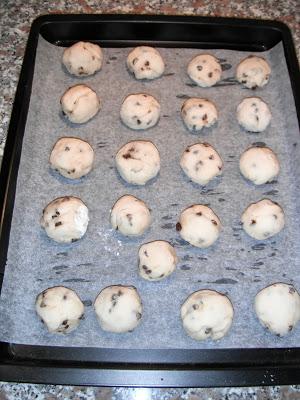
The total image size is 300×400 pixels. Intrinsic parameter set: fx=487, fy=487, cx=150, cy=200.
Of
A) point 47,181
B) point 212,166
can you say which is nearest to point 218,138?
point 212,166

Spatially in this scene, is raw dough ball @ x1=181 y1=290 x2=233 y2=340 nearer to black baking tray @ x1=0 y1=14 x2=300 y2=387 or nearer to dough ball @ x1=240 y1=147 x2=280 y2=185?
black baking tray @ x1=0 y1=14 x2=300 y2=387

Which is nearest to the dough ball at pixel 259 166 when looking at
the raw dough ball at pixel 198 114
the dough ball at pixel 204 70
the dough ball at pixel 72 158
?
the raw dough ball at pixel 198 114

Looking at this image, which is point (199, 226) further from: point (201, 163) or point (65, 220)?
point (65, 220)

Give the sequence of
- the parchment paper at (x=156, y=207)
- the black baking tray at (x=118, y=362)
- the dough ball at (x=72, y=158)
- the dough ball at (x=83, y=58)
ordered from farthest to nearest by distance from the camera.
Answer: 1. the dough ball at (x=83, y=58)
2. the dough ball at (x=72, y=158)
3. the parchment paper at (x=156, y=207)
4. the black baking tray at (x=118, y=362)

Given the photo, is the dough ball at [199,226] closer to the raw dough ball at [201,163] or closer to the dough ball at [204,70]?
the raw dough ball at [201,163]

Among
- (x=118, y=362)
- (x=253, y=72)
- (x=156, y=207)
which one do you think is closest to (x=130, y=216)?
(x=156, y=207)

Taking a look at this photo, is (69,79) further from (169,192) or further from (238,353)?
A: (238,353)
